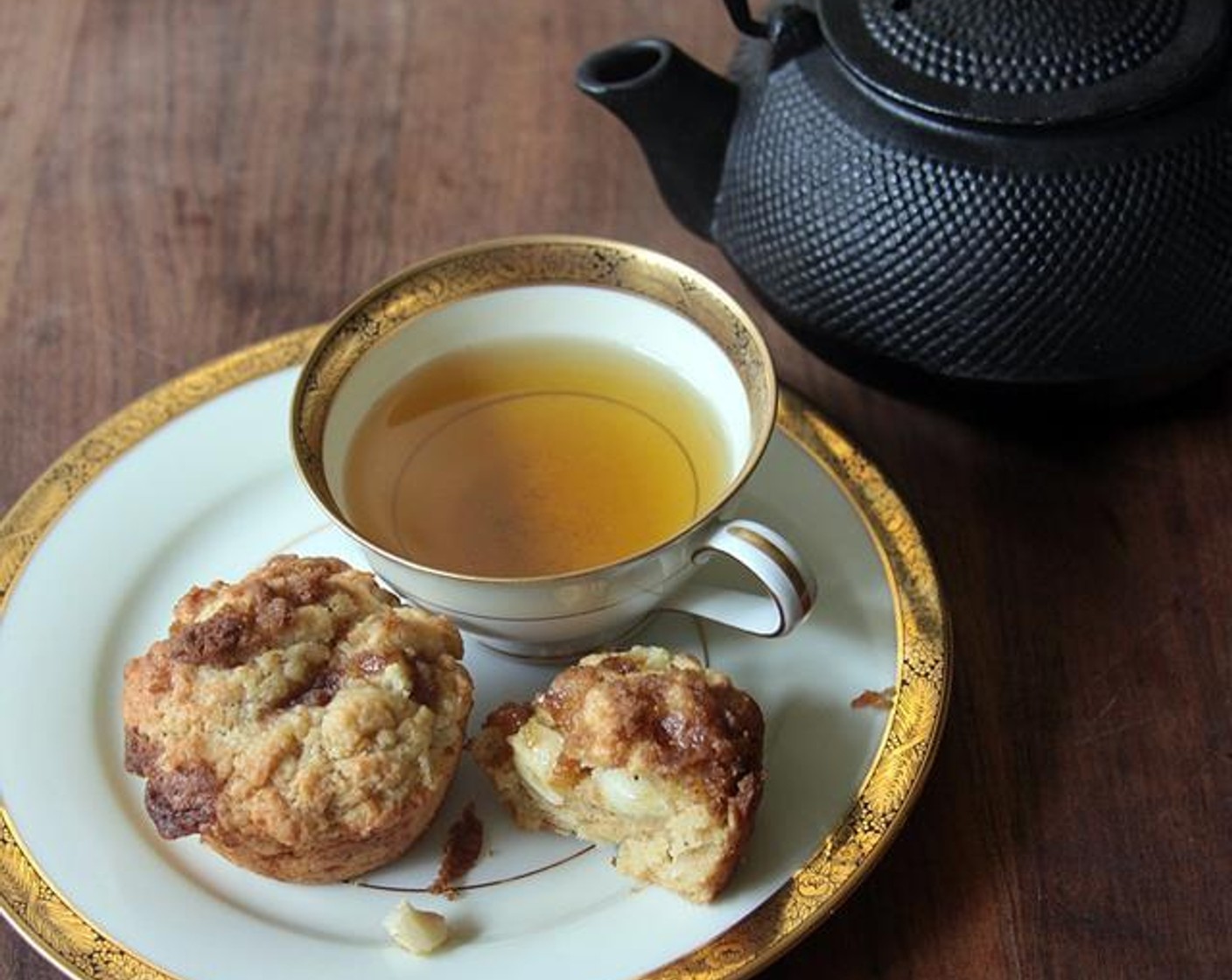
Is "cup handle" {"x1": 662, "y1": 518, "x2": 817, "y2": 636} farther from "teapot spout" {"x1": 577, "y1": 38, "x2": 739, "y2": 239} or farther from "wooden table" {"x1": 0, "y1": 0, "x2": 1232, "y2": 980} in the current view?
"teapot spout" {"x1": 577, "y1": 38, "x2": 739, "y2": 239}

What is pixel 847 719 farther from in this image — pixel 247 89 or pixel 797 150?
pixel 247 89

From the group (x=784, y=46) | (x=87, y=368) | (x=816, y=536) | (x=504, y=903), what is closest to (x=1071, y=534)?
(x=816, y=536)

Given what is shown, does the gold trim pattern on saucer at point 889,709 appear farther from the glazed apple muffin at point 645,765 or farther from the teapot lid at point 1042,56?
the teapot lid at point 1042,56

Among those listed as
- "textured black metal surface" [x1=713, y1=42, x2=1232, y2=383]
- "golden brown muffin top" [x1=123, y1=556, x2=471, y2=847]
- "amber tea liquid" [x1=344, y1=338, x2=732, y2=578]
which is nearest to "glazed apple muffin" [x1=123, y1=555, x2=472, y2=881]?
"golden brown muffin top" [x1=123, y1=556, x2=471, y2=847]

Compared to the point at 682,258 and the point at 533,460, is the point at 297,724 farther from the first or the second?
the point at 682,258

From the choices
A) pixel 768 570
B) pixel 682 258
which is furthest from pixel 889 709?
pixel 682 258
